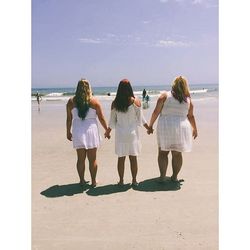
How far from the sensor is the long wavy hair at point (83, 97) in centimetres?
586

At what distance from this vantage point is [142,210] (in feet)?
16.9

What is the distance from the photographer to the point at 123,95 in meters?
5.85

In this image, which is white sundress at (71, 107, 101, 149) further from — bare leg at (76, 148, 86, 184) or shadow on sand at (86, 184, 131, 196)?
shadow on sand at (86, 184, 131, 196)

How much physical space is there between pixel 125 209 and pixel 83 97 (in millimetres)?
1830

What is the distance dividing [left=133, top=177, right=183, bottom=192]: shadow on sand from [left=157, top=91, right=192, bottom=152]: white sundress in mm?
585

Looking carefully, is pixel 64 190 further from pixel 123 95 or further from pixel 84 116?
pixel 123 95

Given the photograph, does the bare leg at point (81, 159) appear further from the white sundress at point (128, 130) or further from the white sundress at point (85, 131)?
the white sundress at point (128, 130)

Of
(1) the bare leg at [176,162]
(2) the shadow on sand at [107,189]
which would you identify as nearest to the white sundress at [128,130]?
(2) the shadow on sand at [107,189]

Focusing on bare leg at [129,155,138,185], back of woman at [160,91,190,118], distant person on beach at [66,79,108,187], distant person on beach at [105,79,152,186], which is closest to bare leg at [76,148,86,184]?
distant person on beach at [66,79,108,187]

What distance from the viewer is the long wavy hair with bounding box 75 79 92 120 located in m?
5.86

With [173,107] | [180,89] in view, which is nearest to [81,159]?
[173,107]
